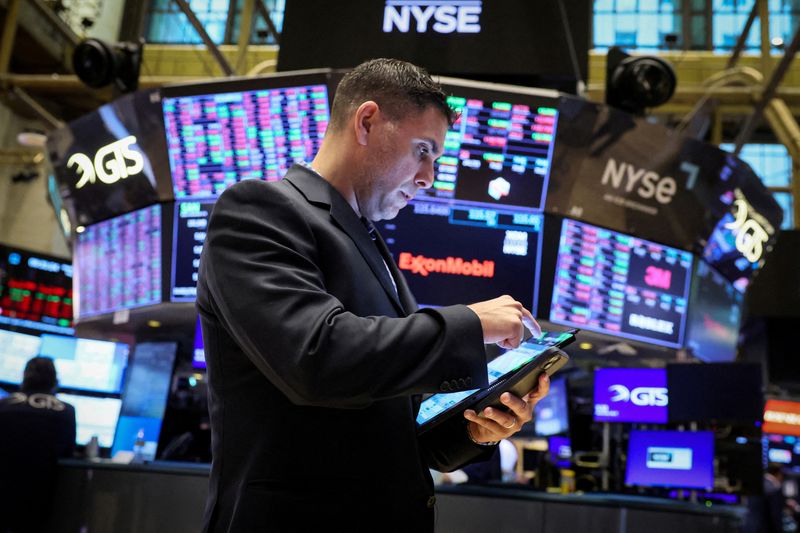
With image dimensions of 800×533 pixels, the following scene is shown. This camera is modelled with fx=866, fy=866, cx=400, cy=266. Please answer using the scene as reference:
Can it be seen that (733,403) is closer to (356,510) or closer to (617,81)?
(617,81)

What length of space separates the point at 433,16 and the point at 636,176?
1665mm

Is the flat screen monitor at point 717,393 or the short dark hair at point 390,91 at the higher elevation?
the short dark hair at point 390,91

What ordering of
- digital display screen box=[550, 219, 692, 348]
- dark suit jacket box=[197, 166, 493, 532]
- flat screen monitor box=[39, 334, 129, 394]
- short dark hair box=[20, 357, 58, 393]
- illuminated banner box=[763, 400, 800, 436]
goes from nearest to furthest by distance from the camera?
1. dark suit jacket box=[197, 166, 493, 532]
2. short dark hair box=[20, 357, 58, 393]
3. digital display screen box=[550, 219, 692, 348]
4. flat screen monitor box=[39, 334, 129, 394]
5. illuminated banner box=[763, 400, 800, 436]

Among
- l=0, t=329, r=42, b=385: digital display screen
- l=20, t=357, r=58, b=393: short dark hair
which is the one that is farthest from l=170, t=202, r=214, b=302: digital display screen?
l=0, t=329, r=42, b=385: digital display screen

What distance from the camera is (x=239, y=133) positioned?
18.1ft

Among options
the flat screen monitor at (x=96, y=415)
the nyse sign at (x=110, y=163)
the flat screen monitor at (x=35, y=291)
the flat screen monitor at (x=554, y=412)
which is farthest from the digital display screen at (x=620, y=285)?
the flat screen monitor at (x=35, y=291)

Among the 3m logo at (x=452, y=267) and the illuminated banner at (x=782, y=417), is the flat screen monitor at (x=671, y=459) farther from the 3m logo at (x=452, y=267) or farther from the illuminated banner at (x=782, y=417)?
the illuminated banner at (x=782, y=417)

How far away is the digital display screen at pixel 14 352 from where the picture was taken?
7.68 meters

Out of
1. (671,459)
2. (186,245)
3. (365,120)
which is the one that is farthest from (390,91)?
(671,459)

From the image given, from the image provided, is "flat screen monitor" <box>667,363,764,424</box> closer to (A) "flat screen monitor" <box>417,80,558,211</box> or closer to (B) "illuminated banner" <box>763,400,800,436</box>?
(A) "flat screen monitor" <box>417,80,558,211</box>

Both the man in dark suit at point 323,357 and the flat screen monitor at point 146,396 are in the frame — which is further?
the flat screen monitor at point 146,396

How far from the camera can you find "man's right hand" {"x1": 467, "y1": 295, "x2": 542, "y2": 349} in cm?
140

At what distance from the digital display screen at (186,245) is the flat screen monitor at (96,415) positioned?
188 centimetres

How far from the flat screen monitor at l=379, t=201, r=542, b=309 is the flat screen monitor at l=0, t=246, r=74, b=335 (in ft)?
14.8
